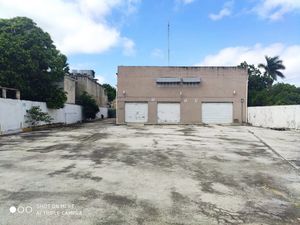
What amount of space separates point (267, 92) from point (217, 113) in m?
14.0

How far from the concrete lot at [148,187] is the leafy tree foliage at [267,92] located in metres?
25.0

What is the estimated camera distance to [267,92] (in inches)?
1570

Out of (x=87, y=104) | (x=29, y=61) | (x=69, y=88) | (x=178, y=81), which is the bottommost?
(x=87, y=104)

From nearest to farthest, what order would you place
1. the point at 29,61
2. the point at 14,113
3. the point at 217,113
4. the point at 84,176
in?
the point at 84,176, the point at 14,113, the point at 29,61, the point at 217,113

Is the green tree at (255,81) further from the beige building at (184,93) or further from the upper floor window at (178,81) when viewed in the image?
the upper floor window at (178,81)

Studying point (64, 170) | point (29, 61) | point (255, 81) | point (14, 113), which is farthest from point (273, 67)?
point (64, 170)

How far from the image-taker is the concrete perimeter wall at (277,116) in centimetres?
2071

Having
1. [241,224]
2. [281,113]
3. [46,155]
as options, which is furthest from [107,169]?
[281,113]

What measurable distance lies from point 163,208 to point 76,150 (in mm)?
6795

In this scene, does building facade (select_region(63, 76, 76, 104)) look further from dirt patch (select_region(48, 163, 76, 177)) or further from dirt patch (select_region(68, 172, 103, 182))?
dirt patch (select_region(68, 172, 103, 182))

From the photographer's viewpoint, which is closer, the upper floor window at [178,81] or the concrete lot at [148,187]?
the concrete lot at [148,187]

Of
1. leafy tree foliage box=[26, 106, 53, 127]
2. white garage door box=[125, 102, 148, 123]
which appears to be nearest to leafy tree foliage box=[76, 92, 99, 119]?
white garage door box=[125, 102, 148, 123]

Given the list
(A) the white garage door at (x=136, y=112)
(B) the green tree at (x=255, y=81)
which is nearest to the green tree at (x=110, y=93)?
(B) the green tree at (x=255, y=81)

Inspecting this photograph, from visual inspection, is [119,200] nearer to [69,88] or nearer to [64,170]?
[64,170]
